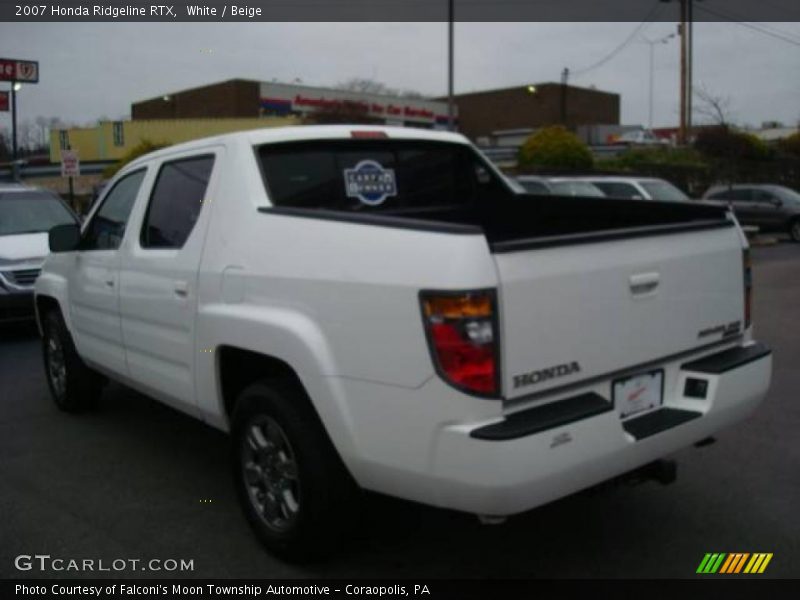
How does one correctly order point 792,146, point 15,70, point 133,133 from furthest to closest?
point 133,133 → point 792,146 → point 15,70

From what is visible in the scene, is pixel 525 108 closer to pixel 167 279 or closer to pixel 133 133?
pixel 133 133

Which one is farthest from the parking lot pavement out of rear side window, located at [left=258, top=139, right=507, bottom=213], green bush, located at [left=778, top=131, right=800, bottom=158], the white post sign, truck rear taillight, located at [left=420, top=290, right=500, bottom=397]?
green bush, located at [left=778, top=131, right=800, bottom=158]

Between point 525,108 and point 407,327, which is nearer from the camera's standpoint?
point 407,327

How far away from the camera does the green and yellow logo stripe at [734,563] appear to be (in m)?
3.65

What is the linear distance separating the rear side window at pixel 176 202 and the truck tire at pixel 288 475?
1.09 meters

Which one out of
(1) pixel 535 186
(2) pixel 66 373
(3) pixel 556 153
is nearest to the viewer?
(2) pixel 66 373

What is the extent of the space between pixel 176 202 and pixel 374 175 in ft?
3.57

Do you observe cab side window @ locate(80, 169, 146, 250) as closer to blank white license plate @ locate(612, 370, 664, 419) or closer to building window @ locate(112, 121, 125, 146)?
blank white license plate @ locate(612, 370, 664, 419)

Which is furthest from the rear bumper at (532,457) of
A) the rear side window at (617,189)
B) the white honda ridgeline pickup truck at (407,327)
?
the rear side window at (617,189)

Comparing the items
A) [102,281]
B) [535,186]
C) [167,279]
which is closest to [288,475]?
[167,279]

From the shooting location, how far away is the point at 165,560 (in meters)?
3.83

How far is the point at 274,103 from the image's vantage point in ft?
188

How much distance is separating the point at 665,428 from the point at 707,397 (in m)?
0.33

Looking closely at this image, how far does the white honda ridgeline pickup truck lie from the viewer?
2955mm
